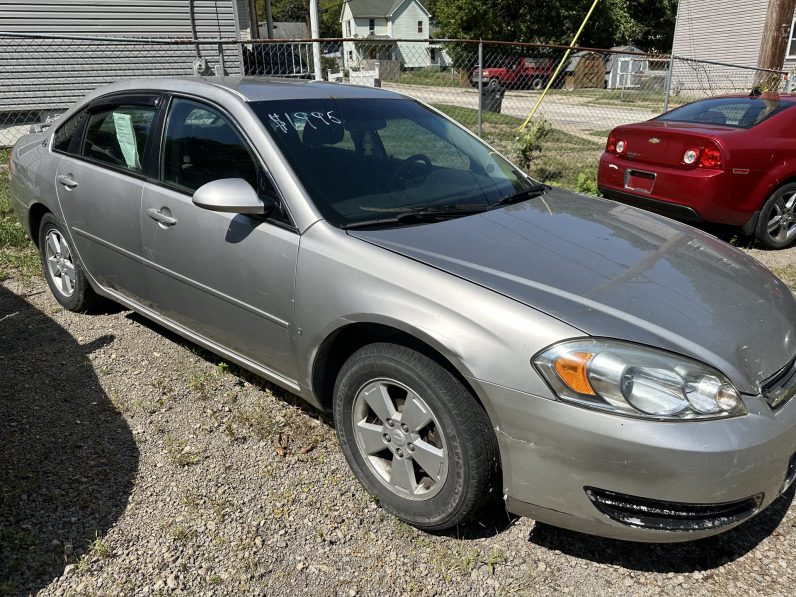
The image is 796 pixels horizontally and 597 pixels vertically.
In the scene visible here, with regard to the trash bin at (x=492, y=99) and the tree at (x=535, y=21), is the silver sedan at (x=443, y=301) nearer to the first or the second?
the trash bin at (x=492, y=99)

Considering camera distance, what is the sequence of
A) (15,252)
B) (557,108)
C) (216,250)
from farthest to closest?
(557,108), (15,252), (216,250)

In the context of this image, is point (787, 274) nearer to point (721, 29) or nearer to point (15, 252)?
point (15, 252)

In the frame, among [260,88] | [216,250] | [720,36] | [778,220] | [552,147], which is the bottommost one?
[552,147]

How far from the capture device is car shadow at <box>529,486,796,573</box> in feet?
8.08

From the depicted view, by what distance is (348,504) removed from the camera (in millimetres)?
2781

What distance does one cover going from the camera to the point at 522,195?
3365 millimetres

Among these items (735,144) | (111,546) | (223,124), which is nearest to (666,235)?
(223,124)

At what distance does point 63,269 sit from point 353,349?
2743 millimetres

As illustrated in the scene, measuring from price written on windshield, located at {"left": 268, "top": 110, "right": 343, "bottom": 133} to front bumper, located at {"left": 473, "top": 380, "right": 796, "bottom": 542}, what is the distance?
1.62m

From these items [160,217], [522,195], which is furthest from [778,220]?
[160,217]

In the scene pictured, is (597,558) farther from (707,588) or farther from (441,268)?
(441,268)

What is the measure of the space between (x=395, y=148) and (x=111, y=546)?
220cm

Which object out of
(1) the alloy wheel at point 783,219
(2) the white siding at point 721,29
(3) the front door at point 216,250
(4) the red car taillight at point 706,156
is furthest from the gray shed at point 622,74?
(3) the front door at point 216,250

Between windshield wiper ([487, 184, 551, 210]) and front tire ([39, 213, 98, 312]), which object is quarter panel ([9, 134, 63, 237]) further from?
windshield wiper ([487, 184, 551, 210])
